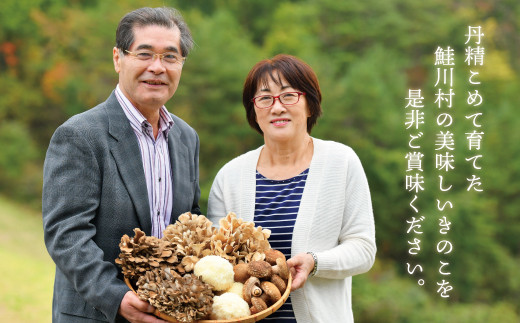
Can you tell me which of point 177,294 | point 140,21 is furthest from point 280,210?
point 140,21

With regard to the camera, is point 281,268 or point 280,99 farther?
point 280,99

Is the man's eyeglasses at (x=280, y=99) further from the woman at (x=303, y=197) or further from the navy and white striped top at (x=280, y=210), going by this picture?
the navy and white striped top at (x=280, y=210)

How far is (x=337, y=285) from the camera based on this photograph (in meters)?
2.90

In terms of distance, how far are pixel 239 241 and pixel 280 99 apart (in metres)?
Result: 0.75

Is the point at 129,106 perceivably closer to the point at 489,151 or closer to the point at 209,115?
the point at 209,115

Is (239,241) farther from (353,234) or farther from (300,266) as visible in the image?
(353,234)

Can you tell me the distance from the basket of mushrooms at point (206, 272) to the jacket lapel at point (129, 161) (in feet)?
0.69

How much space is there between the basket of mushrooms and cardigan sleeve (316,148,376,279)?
0.36 meters

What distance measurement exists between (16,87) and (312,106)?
2431 cm

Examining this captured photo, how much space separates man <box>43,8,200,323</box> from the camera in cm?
242

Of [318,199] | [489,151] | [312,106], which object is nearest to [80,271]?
[318,199]

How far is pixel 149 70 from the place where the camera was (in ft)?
8.87

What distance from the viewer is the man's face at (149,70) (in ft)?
8.86

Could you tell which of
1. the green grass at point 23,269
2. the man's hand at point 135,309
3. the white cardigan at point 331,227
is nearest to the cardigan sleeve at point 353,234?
the white cardigan at point 331,227
